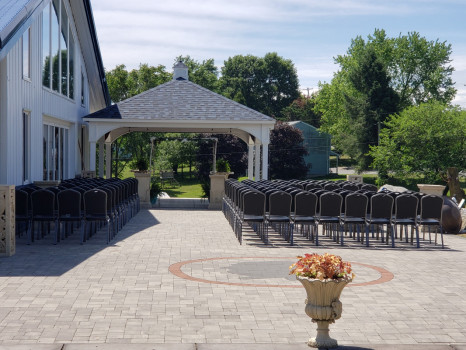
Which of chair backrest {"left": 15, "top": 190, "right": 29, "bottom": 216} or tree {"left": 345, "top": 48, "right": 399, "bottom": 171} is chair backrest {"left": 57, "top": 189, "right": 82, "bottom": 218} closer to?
chair backrest {"left": 15, "top": 190, "right": 29, "bottom": 216}

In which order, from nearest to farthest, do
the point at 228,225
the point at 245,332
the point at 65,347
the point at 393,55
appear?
the point at 65,347
the point at 245,332
the point at 228,225
the point at 393,55

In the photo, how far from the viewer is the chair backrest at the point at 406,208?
1372 centimetres

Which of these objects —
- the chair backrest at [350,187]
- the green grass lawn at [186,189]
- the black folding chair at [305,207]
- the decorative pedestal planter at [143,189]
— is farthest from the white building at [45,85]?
the green grass lawn at [186,189]

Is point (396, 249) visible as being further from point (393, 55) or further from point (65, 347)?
point (393, 55)

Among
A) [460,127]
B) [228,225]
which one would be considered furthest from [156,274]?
[460,127]

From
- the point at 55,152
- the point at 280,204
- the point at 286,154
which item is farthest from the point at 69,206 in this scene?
the point at 286,154

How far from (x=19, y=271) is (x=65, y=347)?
161 inches

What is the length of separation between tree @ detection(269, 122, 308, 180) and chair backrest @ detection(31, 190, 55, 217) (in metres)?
36.1

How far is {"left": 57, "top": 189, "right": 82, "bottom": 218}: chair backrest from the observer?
42.4 feet

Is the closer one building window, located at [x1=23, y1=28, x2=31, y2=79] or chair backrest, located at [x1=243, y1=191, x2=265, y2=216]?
chair backrest, located at [x1=243, y1=191, x2=265, y2=216]

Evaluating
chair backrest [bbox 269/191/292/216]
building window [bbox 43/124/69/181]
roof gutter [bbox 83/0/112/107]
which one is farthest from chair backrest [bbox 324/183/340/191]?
roof gutter [bbox 83/0/112/107]

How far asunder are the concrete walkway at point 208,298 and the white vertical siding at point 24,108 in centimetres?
255

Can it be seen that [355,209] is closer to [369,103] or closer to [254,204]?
[254,204]

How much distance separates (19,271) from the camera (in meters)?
9.67
